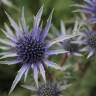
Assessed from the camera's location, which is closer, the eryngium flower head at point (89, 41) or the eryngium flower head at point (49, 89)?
the eryngium flower head at point (49, 89)

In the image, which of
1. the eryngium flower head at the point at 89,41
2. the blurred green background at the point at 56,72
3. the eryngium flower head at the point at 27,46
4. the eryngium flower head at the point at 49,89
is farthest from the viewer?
the blurred green background at the point at 56,72

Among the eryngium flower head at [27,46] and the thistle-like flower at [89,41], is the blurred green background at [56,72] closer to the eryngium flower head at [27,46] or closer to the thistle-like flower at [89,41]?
the thistle-like flower at [89,41]

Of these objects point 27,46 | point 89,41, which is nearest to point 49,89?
point 27,46

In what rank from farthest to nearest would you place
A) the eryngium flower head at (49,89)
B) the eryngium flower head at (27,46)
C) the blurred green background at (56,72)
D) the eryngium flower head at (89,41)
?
the blurred green background at (56,72) → the eryngium flower head at (89,41) → the eryngium flower head at (49,89) → the eryngium flower head at (27,46)

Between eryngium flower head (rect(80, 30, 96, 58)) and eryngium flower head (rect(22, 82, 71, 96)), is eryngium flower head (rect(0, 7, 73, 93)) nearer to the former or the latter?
eryngium flower head (rect(22, 82, 71, 96))

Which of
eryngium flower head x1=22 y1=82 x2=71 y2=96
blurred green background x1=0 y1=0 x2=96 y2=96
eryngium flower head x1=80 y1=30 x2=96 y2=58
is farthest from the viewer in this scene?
blurred green background x1=0 y1=0 x2=96 y2=96

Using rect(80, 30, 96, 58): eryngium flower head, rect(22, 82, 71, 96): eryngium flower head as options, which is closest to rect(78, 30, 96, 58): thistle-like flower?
rect(80, 30, 96, 58): eryngium flower head

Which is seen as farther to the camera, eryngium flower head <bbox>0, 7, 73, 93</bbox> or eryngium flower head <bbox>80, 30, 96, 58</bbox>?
eryngium flower head <bbox>80, 30, 96, 58</bbox>

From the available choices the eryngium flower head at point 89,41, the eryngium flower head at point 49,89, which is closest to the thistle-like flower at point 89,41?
the eryngium flower head at point 89,41

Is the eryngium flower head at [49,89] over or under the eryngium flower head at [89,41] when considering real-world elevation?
under

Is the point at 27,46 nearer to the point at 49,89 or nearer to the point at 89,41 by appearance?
the point at 49,89

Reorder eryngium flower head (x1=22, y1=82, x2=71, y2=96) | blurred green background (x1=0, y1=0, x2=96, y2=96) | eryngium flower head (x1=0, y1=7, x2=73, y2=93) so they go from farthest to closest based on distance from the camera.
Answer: blurred green background (x1=0, y1=0, x2=96, y2=96)
eryngium flower head (x1=22, y1=82, x2=71, y2=96)
eryngium flower head (x1=0, y1=7, x2=73, y2=93)

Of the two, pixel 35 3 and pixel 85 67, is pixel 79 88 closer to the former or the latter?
pixel 85 67
